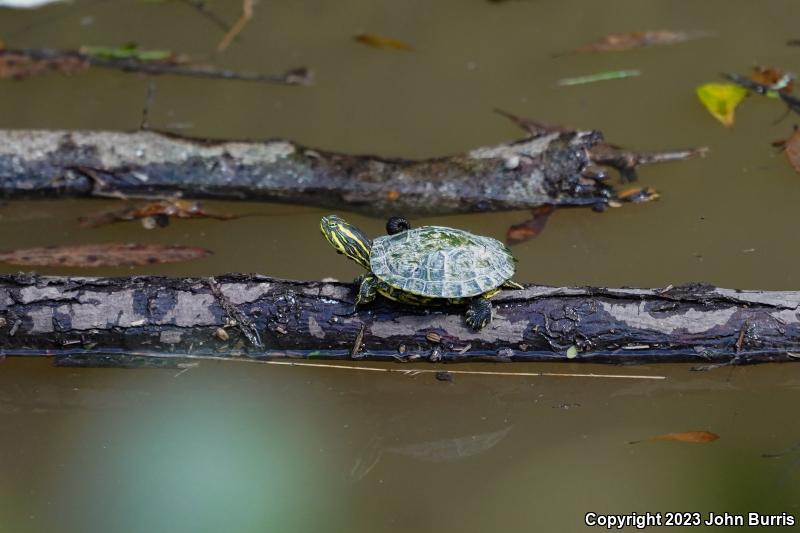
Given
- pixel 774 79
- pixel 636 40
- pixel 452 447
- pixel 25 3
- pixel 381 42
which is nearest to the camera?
pixel 452 447

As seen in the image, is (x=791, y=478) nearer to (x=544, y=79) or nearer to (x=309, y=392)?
(x=309, y=392)

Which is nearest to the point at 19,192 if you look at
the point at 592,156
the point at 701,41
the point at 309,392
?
the point at 309,392

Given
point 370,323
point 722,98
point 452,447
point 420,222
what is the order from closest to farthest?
point 452,447, point 370,323, point 420,222, point 722,98

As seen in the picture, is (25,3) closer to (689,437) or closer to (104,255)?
(104,255)

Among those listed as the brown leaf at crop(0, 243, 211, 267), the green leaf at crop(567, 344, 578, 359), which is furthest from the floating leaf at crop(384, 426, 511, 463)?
the brown leaf at crop(0, 243, 211, 267)

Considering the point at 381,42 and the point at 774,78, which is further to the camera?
the point at 381,42

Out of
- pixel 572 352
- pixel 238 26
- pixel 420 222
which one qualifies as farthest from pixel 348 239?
pixel 238 26

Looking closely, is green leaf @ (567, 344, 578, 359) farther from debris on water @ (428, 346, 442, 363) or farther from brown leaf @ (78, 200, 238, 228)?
brown leaf @ (78, 200, 238, 228)

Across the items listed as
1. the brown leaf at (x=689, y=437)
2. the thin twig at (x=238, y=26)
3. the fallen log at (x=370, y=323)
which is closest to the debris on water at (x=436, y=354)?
the fallen log at (x=370, y=323)
